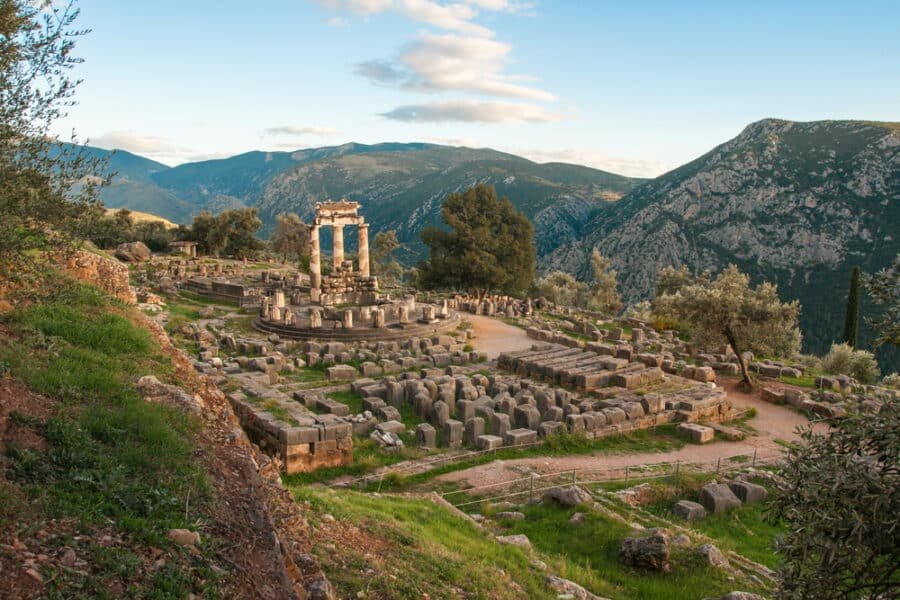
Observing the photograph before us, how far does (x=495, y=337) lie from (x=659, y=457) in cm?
1558

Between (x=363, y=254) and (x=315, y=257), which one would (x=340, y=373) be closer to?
(x=315, y=257)

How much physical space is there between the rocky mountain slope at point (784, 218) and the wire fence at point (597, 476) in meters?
53.3

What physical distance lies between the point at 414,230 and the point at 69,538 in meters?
140

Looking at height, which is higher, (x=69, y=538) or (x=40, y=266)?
(x=40, y=266)

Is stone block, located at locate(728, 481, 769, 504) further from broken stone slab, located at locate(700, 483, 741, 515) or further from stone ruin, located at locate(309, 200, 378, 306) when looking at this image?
stone ruin, located at locate(309, 200, 378, 306)

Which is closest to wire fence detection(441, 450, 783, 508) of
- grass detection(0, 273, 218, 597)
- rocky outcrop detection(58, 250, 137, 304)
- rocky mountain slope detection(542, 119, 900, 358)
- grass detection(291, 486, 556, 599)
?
grass detection(291, 486, 556, 599)

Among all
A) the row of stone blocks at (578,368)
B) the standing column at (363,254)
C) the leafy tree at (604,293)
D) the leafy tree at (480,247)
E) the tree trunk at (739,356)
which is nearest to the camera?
the row of stone blocks at (578,368)

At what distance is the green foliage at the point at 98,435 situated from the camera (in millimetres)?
5453

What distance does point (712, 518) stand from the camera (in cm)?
1277

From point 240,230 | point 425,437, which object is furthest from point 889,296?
point 240,230

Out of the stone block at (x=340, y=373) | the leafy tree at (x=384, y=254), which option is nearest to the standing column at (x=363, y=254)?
the stone block at (x=340, y=373)

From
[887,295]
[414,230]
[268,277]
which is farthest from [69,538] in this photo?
[414,230]

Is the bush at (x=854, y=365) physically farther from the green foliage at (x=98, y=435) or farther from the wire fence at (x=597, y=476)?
the green foliage at (x=98, y=435)

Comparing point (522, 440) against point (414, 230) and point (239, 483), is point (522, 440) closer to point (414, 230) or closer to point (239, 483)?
point (239, 483)
